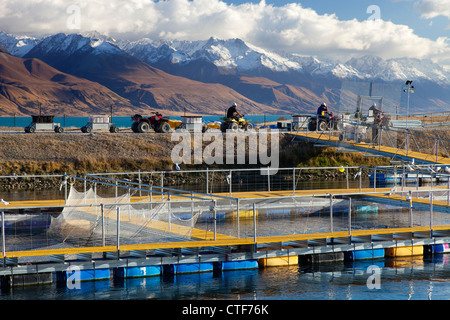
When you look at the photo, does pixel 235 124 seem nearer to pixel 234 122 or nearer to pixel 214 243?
pixel 234 122

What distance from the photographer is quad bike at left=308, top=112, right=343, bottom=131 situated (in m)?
40.6

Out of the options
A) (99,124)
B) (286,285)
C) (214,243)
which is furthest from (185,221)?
(99,124)

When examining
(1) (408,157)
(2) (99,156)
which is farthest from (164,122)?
(1) (408,157)

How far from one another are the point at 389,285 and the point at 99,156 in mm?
30763

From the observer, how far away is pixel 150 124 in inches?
1991

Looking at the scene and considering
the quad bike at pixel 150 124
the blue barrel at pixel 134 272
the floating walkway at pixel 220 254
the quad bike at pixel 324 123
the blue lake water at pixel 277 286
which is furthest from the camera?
the quad bike at pixel 150 124

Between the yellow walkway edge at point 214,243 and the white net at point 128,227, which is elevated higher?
the white net at point 128,227

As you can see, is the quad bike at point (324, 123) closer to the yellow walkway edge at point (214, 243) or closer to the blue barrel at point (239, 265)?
the yellow walkway edge at point (214, 243)

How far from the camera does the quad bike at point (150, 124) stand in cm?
4925

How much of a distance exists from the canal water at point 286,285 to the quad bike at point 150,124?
2986cm

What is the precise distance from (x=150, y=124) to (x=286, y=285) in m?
34.2

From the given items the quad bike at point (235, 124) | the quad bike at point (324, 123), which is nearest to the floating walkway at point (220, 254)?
the quad bike at point (324, 123)

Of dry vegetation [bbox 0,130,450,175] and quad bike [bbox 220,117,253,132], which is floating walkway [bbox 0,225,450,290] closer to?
dry vegetation [bbox 0,130,450,175]

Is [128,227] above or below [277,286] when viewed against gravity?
above
